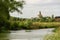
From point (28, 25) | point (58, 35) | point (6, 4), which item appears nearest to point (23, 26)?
point (28, 25)

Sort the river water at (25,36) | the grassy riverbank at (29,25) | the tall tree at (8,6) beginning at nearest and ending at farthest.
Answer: the river water at (25,36), the tall tree at (8,6), the grassy riverbank at (29,25)

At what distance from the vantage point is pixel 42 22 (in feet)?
124

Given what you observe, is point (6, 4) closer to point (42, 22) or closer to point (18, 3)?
point (18, 3)

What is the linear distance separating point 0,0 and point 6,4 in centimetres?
76

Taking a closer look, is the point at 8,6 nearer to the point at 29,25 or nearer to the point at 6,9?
the point at 6,9

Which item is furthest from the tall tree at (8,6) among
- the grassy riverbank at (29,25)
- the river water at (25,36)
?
the river water at (25,36)

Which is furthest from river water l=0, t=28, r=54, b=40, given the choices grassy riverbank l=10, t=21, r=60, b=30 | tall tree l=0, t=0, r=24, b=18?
grassy riverbank l=10, t=21, r=60, b=30

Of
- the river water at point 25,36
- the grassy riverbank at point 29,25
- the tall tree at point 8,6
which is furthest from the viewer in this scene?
the grassy riverbank at point 29,25

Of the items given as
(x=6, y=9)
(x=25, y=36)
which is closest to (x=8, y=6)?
(x=6, y=9)

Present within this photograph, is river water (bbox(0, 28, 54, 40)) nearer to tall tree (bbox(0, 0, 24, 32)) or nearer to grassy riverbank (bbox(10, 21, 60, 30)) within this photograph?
tall tree (bbox(0, 0, 24, 32))

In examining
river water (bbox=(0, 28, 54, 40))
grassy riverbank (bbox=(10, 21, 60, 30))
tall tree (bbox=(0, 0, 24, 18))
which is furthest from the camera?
grassy riverbank (bbox=(10, 21, 60, 30))

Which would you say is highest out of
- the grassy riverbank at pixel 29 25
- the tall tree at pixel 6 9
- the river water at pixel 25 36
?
the tall tree at pixel 6 9

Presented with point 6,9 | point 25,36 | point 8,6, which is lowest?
point 25,36

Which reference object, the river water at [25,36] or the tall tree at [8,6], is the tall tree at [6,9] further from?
the river water at [25,36]
